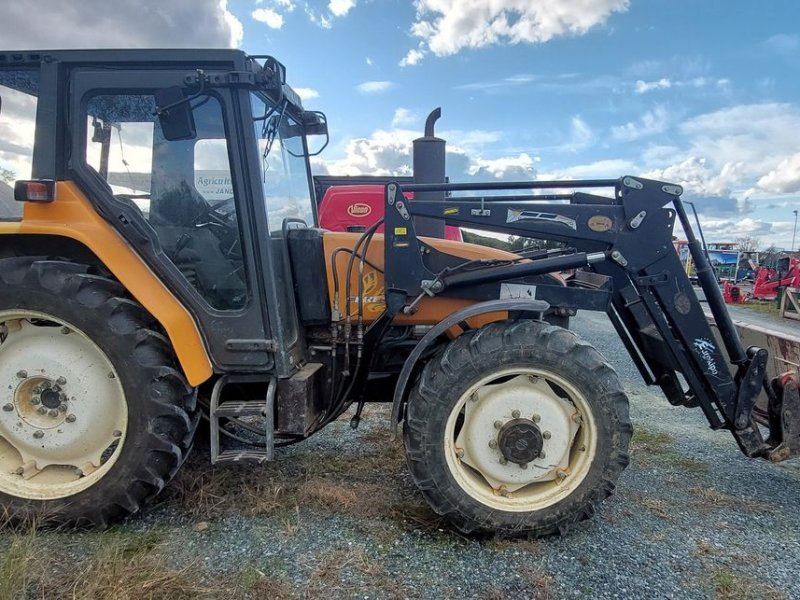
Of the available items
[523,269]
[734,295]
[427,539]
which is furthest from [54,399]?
[734,295]

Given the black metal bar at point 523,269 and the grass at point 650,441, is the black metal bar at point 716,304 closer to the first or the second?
the black metal bar at point 523,269

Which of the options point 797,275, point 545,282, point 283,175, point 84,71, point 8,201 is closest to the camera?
→ point 84,71

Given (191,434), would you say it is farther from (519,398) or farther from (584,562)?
(584,562)

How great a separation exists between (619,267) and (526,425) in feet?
3.36

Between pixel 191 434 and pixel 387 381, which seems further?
pixel 387 381

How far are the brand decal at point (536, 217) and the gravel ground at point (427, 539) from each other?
1.63m

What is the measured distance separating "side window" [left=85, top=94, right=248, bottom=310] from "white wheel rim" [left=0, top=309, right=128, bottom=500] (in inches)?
27.0

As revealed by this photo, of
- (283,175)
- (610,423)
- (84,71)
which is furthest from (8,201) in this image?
A: (610,423)

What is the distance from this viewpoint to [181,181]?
293cm

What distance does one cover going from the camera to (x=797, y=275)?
48.6 feet

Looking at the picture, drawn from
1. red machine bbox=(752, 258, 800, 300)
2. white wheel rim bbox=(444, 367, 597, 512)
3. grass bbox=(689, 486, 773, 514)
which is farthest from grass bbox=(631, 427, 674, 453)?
red machine bbox=(752, 258, 800, 300)

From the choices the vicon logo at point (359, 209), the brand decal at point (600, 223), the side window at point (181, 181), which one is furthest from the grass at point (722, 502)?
the vicon logo at point (359, 209)

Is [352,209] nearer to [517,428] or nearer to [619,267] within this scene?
[619,267]

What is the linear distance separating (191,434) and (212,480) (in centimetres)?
53
